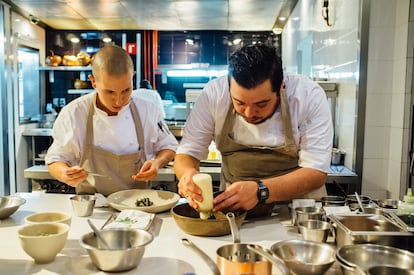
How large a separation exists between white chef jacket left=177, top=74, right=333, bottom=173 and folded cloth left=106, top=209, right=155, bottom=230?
402 millimetres

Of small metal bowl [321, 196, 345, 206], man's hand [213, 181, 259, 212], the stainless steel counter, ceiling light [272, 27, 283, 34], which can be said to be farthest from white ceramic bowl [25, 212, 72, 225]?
ceiling light [272, 27, 283, 34]

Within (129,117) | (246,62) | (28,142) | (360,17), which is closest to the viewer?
(246,62)

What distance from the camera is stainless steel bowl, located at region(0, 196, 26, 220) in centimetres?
161

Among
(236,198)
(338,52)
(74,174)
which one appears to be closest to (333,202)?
(236,198)

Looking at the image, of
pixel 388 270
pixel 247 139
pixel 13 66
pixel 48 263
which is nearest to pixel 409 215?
pixel 388 270

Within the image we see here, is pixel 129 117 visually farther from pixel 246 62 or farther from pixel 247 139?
pixel 246 62

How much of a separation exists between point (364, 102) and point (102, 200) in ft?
6.23

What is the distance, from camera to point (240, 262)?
1080 mm

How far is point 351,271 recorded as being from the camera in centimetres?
104

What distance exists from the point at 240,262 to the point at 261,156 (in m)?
0.79

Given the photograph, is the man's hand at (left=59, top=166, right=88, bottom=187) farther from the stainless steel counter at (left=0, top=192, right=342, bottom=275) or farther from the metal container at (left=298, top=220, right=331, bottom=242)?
the metal container at (left=298, top=220, right=331, bottom=242)

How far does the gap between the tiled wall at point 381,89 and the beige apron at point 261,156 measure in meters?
1.07

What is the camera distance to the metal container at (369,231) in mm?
1249

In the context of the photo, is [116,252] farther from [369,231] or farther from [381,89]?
[381,89]
